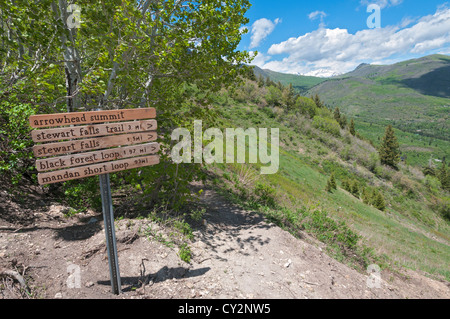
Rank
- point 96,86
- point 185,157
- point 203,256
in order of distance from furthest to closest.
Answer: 1. point 185,157
2. point 203,256
3. point 96,86

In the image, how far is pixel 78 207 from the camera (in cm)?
591

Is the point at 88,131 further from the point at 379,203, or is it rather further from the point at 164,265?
the point at 379,203

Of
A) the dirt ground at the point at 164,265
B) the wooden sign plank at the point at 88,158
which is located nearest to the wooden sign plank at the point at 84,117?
the wooden sign plank at the point at 88,158

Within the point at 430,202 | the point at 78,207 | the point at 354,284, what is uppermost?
the point at 78,207

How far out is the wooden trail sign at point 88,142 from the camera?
9.11 feet

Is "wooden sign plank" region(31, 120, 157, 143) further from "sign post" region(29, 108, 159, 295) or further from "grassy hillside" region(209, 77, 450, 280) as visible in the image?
"grassy hillside" region(209, 77, 450, 280)

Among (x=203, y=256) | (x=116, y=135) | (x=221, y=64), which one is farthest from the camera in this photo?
(x=221, y=64)

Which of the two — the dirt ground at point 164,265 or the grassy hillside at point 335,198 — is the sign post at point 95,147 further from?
the grassy hillside at point 335,198

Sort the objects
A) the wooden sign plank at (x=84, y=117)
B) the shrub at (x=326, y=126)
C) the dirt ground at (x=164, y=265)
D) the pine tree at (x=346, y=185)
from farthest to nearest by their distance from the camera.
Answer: the shrub at (x=326, y=126), the pine tree at (x=346, y=185), the dirt ground at (x=164, y=265), the wooden sign plank at (x=84, y=117)

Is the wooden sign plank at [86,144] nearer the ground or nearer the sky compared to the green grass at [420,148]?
nearer the sky

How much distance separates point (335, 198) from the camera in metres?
18.6
